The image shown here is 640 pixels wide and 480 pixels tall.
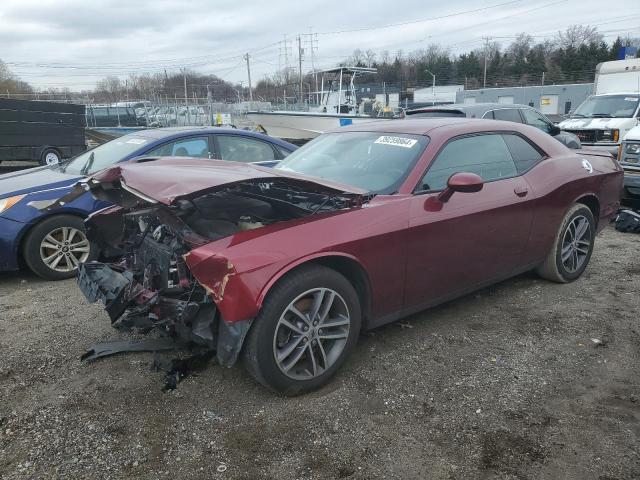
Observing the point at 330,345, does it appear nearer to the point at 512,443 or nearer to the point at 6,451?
the point at 512,443

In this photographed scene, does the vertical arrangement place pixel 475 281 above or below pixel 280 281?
below

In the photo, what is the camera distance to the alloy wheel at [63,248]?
16.5 feet

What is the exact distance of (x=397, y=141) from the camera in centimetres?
381

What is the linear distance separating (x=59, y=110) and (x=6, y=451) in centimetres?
1349

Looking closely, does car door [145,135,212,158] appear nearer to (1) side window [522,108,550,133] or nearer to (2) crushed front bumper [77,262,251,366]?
(2) crushed front bumper [77,262,251,366]

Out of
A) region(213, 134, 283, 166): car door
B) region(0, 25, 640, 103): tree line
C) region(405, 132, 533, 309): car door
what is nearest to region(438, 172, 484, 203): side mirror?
region(405, 132, 533, 309): car door

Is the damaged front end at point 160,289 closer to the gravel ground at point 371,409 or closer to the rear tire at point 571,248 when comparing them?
the gravel ground at point 371,409

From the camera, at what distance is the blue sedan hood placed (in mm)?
5051

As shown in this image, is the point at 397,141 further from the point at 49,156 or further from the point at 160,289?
the point at 49,156

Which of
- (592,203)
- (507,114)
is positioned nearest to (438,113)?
(507,114)

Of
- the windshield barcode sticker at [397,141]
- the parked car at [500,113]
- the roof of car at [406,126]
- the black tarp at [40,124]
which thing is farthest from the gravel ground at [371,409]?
the black tarp at [40,124]

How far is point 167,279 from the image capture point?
3098 millimetres

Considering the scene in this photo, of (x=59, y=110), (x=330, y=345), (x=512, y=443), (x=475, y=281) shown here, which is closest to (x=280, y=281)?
(x=330, y=345)

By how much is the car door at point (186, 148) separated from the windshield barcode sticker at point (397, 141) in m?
2.71
